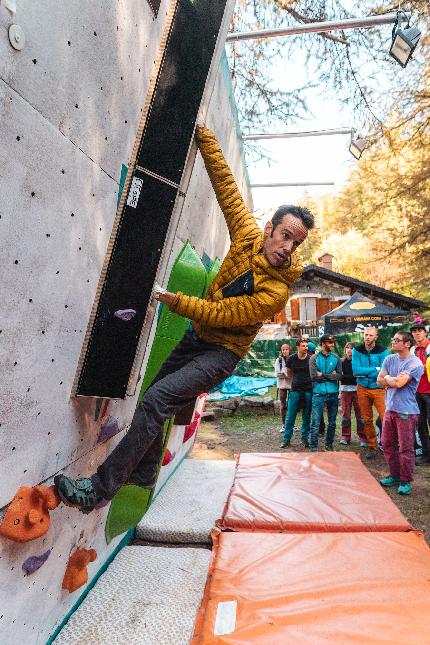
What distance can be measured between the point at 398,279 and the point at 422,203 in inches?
134

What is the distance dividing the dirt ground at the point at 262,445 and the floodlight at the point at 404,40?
4702 mm

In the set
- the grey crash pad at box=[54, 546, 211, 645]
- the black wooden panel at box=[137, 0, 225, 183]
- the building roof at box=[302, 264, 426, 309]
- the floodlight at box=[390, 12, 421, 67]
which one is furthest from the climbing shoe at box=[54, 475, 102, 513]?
the building roof at box=[302, 264, 426, 309]

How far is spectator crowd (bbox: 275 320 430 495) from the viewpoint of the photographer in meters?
4.71

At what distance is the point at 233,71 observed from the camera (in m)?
6.84

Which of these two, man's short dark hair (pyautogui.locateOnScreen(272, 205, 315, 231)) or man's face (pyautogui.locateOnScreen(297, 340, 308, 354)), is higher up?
man's short dark hair (pyautogui.locateOnScreen(272, 205, 315, 231))

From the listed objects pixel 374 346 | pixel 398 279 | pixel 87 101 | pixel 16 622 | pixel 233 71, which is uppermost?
pixel 233 71

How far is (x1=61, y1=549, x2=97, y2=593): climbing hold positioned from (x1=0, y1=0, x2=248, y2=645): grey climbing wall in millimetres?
57

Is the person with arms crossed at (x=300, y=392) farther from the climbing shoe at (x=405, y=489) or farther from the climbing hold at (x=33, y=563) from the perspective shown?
the climbing hold at (x=33, y=563)

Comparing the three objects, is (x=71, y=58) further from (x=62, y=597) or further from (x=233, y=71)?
(x=233, y=71)

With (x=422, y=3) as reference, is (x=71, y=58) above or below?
below

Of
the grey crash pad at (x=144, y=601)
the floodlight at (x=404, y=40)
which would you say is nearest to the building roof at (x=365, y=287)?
the floodlight at (x=404, y=40)

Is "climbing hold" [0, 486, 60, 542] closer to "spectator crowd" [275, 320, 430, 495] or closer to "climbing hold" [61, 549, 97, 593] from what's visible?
"climbing hold" [61, 549, 97, 593]

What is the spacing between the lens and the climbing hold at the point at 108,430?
2.50 m

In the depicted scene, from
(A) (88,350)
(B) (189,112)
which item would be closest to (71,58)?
(B) (189,112)
